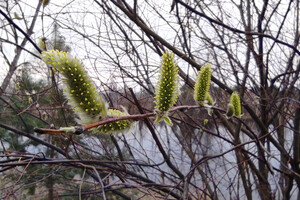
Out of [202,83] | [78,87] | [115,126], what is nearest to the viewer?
[78,87]

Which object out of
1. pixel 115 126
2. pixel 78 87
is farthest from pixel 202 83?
pixel 78 87

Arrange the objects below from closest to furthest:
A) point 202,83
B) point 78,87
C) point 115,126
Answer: point 78,87
point 115,126
point 202,83

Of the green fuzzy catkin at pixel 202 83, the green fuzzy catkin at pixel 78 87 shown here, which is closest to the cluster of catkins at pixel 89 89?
the green fuzzy catkin at pixel 78 87

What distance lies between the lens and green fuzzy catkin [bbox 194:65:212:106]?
101 cm

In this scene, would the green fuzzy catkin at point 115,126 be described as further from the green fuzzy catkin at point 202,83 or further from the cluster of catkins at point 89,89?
the green fuzzy catkin at point 202,83

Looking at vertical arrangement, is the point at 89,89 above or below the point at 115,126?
above

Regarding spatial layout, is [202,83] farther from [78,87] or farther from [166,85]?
[78,87]

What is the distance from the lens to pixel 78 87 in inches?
26.7

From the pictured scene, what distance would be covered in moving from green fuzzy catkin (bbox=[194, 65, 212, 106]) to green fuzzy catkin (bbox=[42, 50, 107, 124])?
0.48 m

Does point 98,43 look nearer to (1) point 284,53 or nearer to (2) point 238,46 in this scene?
(2) point 238,46

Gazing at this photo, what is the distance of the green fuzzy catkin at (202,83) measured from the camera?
1006mm

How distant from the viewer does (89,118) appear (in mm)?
688

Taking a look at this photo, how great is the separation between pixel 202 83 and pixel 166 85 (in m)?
0.30

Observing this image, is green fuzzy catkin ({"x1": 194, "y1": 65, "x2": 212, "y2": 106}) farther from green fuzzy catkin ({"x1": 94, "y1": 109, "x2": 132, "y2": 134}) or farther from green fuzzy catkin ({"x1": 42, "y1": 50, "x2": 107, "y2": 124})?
green fuzzy catkin ({"x1": 42, "y1": 50, "x2": 107, "y2": 124})
